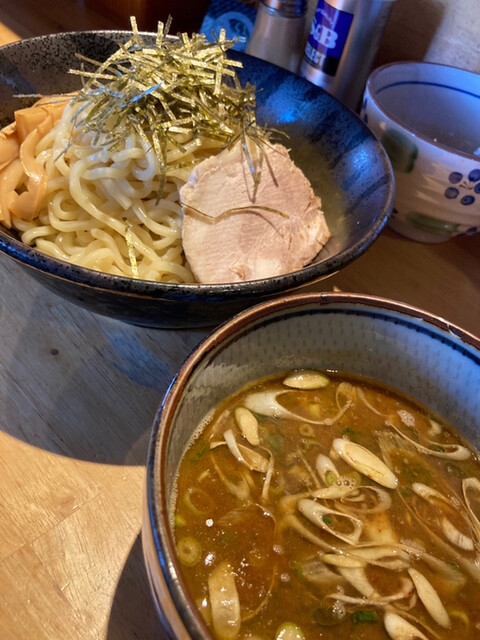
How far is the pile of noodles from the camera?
1336 millimetres

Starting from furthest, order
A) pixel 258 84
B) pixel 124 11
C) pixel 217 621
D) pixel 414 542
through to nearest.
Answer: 1. pixel 124 11
2. pixel 258 84
3. pixel 414 542
4. pixel 217 621

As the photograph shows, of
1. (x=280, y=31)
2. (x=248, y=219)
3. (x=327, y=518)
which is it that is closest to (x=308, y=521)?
(x=327, y=518)

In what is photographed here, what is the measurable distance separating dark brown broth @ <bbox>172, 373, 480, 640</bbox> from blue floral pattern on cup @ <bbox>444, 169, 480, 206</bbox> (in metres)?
0.71

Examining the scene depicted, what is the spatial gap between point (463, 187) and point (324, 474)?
0.94 metres

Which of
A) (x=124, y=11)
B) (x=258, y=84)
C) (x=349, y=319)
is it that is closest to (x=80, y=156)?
(x=258, y=84)

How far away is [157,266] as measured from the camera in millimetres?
1375

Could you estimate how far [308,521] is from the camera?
0.87 meters

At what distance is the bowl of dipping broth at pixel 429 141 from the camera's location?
4.79 feet

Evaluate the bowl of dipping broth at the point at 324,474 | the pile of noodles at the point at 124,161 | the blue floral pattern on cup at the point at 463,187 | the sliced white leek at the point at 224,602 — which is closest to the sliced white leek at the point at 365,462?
the bowl of dipping broth at the point at 324,474

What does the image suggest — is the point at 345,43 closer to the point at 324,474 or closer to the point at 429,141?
the point at 429,141

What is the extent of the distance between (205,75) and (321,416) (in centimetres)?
95

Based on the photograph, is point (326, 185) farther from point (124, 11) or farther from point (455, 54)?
point (124, 11)

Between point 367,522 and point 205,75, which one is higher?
point 205,75

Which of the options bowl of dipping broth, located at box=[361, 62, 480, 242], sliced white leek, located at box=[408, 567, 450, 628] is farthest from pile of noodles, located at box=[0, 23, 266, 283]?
sliced white leek, located at box=[408, 567, 450, 628]
